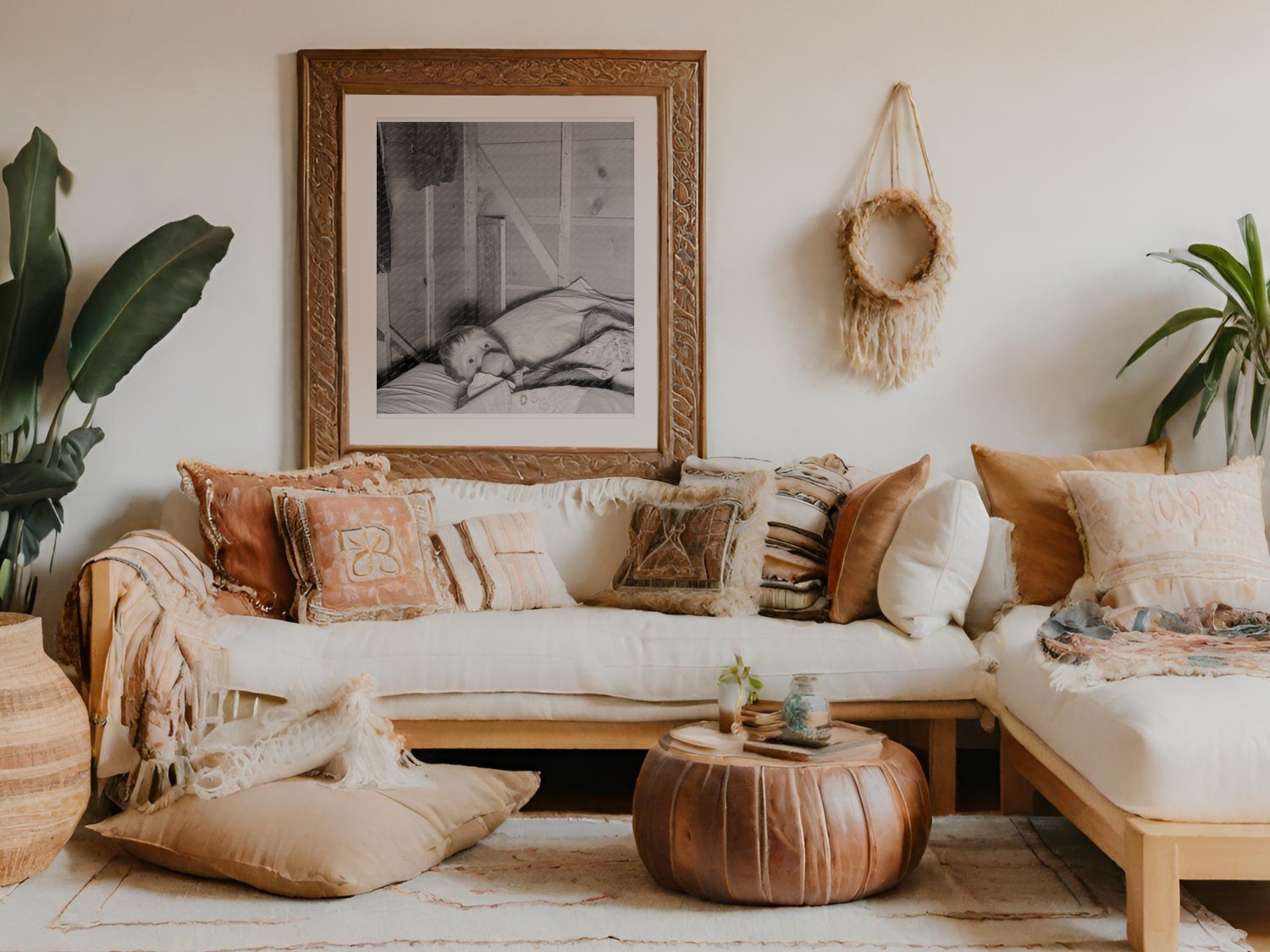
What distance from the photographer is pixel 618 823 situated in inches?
110

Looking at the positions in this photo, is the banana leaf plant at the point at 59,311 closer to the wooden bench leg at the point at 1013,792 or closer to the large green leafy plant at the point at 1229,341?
the wooden bench leg at the point at 1013,792

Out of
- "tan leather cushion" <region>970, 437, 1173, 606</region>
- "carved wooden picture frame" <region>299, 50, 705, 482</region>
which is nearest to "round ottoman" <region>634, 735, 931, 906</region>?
"tan leather cushion" <region>970, 437, 1173, 606</region>

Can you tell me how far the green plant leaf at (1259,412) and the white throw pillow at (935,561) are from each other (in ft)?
3.25

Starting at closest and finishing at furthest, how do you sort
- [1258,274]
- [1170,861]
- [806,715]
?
1. [1170,861]
2. [806,715]
3. [1258,274]

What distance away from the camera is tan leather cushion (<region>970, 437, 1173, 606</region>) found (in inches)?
127

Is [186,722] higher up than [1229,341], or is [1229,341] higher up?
[1229,341]

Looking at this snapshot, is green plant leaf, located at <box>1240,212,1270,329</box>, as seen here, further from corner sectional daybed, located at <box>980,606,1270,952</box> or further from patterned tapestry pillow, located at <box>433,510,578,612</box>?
patterned tapestry pillow, located at <box>433,510,578,612</box>

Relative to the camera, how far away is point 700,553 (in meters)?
3.20

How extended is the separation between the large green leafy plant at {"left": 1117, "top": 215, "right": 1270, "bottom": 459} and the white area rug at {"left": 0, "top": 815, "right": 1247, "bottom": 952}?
156 centimetres

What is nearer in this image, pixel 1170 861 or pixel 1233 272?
pixel 1170 861

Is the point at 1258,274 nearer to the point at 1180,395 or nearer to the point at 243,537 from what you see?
the point at 1180,395

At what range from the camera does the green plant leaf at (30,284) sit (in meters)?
3.38

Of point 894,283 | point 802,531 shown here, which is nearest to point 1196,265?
point 894,283

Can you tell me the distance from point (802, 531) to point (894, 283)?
3.03ft
